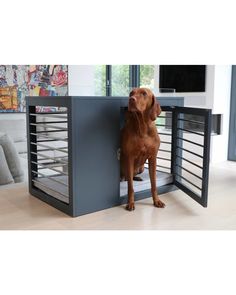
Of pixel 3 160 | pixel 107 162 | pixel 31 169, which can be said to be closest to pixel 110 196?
pixel 107 162

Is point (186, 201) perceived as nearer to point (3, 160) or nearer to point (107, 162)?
point (107, 162)

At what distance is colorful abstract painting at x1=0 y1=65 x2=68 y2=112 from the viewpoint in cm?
436

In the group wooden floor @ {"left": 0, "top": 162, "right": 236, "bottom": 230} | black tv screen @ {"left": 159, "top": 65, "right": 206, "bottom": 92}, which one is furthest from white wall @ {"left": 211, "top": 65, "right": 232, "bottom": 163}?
wooden floor @ {"left": 0, "top": 162, "right": 236, "bottom": 230}

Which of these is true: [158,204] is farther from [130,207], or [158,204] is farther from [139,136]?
[139,136]

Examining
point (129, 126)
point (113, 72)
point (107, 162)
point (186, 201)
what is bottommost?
point (186, 201)

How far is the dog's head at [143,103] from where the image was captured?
96 centimetres

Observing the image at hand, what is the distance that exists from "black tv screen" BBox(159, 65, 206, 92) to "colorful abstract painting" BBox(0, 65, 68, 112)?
4.16ft

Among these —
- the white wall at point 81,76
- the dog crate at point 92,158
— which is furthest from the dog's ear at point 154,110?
the white wall at point 81,76

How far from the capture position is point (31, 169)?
126cm

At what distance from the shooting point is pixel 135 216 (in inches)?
41.1

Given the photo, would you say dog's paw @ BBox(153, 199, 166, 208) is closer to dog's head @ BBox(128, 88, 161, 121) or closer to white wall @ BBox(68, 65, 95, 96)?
dog's head @ BBox(128, 88, 161, 121)

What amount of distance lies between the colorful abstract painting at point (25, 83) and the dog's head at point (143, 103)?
328 cm

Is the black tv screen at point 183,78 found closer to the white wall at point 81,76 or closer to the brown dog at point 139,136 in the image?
the white wall at point 81,76

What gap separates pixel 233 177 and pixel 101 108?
0.84m
